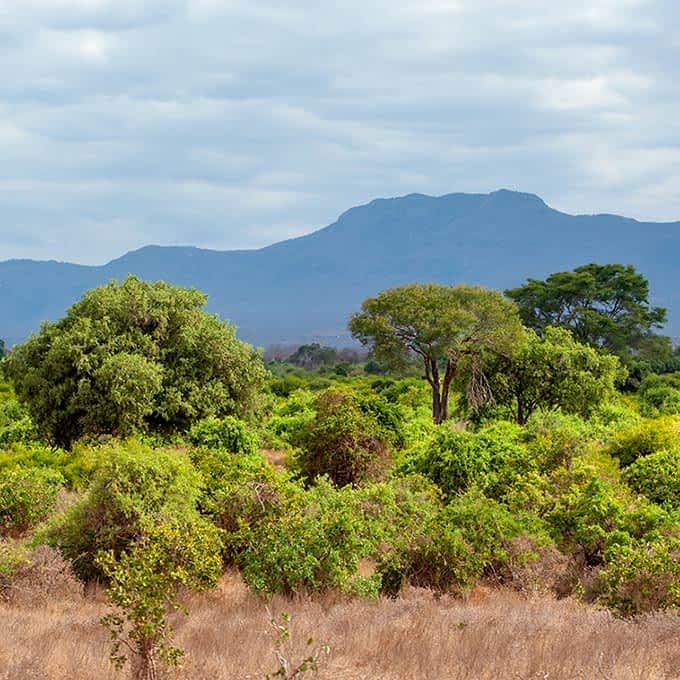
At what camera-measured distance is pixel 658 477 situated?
19594 mm

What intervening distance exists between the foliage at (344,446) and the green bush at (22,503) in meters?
Answer: 6.81

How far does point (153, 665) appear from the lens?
830cm

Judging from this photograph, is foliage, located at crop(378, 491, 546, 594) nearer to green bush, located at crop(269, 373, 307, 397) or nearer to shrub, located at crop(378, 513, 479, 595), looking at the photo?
shrub, located at crop(378, 513, 479, 595)

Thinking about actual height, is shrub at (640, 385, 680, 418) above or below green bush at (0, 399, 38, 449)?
below

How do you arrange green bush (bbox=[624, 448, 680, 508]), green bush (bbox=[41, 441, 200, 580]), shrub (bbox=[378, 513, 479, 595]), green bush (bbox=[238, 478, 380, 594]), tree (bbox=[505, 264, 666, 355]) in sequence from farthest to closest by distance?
1. tree (bbox=[505, 264, 666, 355])
2. green bush (bbox=[624, 448, 680, 508])
3. green bush (bbox=[41, 441, 200, 580])
4. shrub (bbox=[378, 513, 479, 595])
5. green bush (bbox=[238, 478, 380, 594])

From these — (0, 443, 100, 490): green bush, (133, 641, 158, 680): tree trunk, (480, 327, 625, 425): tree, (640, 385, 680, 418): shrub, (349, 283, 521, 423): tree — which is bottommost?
(640, 385, 680, 418): shrub

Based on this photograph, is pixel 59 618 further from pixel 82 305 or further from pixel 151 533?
pixel 82 305

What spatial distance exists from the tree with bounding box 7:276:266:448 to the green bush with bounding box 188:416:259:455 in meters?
0.68

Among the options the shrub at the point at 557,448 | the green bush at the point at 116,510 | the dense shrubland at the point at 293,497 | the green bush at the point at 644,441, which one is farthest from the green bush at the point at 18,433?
the green bush at the point at 644,441

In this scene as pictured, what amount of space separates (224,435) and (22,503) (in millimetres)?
7796

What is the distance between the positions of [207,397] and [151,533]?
49.3 ft

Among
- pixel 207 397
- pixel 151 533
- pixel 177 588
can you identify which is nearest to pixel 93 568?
pixel 177 588

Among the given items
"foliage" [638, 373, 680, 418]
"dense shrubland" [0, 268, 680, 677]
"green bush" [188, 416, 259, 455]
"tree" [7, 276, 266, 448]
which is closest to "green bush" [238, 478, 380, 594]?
"dense shrubland" [0, 268, 680, 677]

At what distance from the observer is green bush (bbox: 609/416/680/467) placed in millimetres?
22484
